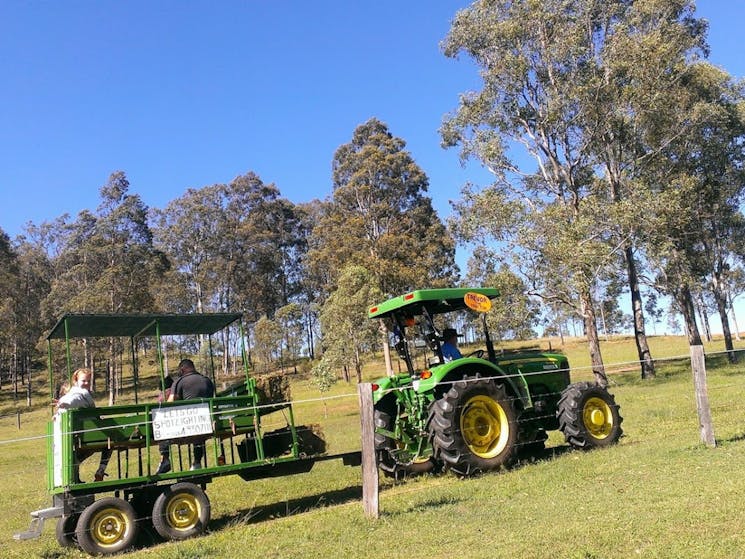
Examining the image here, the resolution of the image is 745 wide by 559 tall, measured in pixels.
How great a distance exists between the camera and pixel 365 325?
2766 cm

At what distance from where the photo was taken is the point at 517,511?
6.03 metres

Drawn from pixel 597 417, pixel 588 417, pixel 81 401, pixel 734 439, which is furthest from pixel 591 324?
pixel 81 401

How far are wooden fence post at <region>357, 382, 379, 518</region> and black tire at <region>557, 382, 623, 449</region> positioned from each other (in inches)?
155

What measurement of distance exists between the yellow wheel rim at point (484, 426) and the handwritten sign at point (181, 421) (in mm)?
3296

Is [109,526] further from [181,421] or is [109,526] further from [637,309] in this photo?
[637,309]

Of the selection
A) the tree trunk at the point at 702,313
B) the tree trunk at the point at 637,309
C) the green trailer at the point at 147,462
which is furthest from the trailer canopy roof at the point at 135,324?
the tree trunk at the point at 702,313

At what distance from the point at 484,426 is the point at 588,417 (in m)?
1.94

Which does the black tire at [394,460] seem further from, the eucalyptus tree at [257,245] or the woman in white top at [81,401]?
the eucalyptus tree at [257,245]

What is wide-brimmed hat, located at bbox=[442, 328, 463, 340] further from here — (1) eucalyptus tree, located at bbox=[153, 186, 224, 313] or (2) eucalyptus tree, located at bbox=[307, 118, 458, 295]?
(1) eucalyptus tree, located at bbox=[153, 186, 224, 313]

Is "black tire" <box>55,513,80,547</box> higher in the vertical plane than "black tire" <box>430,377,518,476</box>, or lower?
lower

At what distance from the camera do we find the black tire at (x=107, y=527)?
20.8 feet

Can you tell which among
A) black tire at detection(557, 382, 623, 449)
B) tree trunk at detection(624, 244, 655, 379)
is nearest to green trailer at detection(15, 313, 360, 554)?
black tire at detection(557, 382, 623, 449)

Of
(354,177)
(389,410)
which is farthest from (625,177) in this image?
(389,410)

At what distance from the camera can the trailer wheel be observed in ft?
22.0
